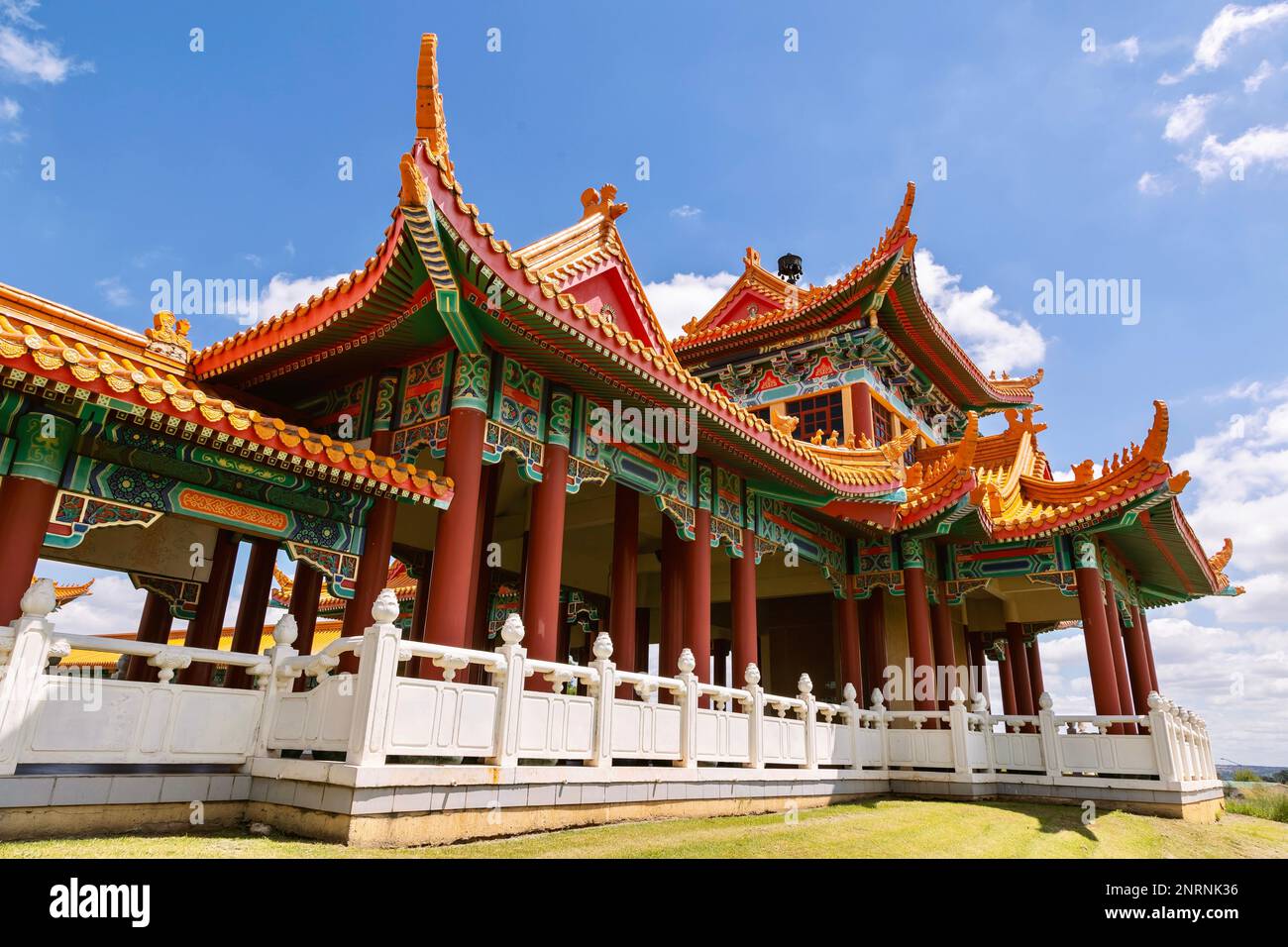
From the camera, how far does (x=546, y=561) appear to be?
9.49m

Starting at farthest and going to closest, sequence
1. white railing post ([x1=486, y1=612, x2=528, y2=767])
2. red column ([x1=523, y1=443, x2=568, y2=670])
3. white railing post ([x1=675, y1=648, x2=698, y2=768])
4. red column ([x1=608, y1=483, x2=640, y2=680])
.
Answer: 1. red column ([x1=608, y1=483, x2=640, y2=680])
2. white railing post ([x1=675, y1=648, x2=698, y2=768])
3. red column ([x1=523, y1=443, x2=568, y2=670])
4. white railing post ([x1=486, y1=612, x2=528, y2=767])

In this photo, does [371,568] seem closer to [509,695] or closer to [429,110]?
[509,695]

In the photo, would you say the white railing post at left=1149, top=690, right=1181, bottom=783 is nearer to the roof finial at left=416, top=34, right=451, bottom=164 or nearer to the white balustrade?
the white balustrade

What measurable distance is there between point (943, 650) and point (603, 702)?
10.2 m

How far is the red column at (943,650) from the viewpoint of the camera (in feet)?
51.5

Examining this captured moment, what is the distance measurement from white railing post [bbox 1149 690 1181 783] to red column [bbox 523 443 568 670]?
8782 millimetres

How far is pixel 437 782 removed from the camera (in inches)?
254

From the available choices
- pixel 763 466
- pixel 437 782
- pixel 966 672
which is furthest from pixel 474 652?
pixel 966 672

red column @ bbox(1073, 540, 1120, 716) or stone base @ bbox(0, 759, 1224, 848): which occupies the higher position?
red column @ bbox(1073, 540, 1120, 716)

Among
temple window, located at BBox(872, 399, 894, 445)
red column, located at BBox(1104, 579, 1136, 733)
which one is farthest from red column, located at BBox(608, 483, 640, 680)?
red column, located at BBox(1104, 579, 1136, 733)

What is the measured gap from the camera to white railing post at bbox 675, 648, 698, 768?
9352 mm

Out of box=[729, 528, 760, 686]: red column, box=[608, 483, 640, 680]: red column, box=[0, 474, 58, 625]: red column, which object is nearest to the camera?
box=[0, 474, 58, 625]: red column
